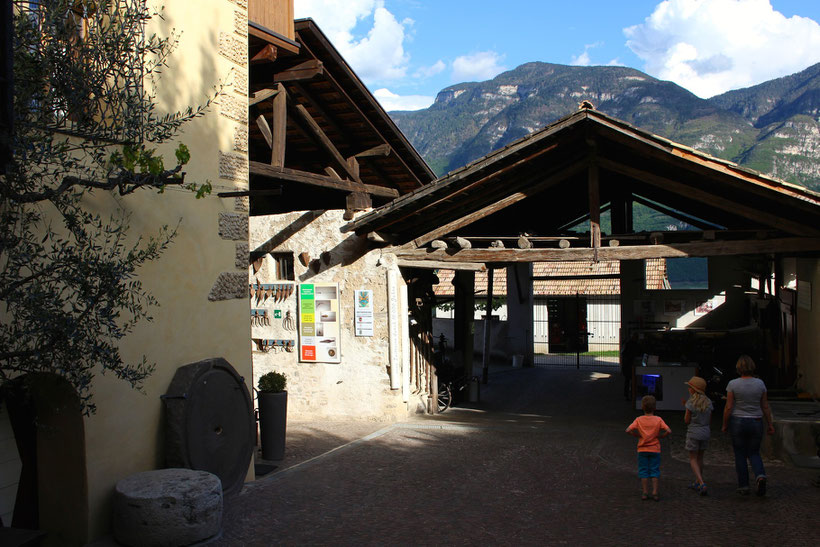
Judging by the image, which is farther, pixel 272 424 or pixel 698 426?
pixel 272 424

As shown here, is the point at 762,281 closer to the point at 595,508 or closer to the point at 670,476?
the point at 670,476

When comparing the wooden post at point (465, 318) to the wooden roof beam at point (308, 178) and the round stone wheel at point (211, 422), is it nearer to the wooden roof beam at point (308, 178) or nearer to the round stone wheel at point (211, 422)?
the wooden roof beam at point (308, 178)

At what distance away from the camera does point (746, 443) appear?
6543 millimetres

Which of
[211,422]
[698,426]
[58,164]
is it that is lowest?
[698,426]

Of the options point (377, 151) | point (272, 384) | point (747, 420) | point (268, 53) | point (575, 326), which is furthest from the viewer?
point (575, 326)

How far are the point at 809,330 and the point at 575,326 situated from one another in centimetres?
1797

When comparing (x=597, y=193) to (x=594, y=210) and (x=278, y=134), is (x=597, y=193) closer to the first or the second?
(x=594, y=210)

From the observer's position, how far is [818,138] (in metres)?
110

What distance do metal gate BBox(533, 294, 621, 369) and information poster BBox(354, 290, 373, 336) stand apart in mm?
16953

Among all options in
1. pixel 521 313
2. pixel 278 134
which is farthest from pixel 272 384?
pixel 521 313

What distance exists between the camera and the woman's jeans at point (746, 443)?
256 inches

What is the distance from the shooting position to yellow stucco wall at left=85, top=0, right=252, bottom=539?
5.45 meters

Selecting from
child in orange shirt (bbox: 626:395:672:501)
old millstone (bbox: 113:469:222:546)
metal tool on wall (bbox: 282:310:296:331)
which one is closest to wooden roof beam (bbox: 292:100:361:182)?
metal tool on wall (bbox: 282:310:296:331)

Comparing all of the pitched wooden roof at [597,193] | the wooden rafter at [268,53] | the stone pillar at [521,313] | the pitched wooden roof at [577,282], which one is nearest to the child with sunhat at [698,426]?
the pitched wooden roof at [597,193]
